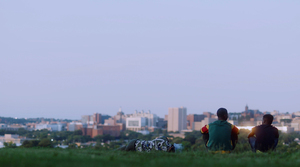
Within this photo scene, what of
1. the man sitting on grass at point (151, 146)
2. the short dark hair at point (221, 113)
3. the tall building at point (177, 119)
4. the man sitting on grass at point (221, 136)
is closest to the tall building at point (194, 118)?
the tall building at point (177, 119)

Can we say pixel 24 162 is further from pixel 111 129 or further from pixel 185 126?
pixel 185 126

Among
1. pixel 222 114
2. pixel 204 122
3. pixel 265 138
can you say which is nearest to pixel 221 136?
pixel 222 114

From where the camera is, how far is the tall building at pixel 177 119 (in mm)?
172125

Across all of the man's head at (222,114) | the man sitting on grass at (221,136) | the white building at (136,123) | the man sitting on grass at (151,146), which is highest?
the man's head at (222,114)

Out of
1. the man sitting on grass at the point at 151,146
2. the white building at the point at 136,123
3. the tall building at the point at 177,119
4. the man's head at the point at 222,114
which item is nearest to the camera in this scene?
the man's head at the point at 222,114

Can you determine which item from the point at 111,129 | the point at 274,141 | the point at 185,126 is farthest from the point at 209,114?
the point at 274,141

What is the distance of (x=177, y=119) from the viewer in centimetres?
17300

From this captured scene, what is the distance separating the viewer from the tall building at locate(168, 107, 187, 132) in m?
172

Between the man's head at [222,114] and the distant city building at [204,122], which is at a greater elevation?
the man's head at [222,114]

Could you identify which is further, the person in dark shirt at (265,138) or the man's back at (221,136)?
the person in dark shirt at (265,138)

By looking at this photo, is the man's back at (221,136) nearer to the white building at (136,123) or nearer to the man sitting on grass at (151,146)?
the man sitting on grass at (151,146)

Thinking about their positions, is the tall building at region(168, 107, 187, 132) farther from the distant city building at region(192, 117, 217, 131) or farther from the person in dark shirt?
the person in dark shirt

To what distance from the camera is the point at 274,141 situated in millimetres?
7797

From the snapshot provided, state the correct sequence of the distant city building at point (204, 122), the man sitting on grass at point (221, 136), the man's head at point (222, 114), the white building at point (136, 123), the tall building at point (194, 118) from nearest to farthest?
the man sitting on grass at point (221, 136)
the man's head at point (222, 114)
the distant city building at point (204, 122)
the tall building at point (194, 118)
the white building at point (136, 123)
